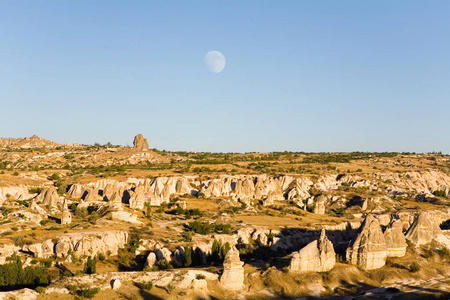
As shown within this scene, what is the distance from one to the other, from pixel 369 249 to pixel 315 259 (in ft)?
21.5

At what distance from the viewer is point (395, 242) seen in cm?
5328

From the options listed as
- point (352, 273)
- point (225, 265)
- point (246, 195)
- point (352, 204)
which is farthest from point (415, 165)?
point (225, 265)

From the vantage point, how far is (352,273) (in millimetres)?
48844

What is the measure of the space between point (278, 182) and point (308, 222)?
2308 centimetres

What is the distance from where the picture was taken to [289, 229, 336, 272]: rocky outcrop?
47.9 metres

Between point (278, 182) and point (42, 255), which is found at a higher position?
point (278, 182)

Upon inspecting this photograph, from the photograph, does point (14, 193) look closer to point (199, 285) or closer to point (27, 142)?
point (199, 285)

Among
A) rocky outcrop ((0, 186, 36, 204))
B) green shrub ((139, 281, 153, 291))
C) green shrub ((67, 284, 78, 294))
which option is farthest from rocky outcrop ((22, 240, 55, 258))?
rocky outcrop ((0, 186, 36, 204))

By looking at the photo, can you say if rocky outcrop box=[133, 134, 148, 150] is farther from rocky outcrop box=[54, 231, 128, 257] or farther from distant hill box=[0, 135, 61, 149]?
rocky outcrop box=[54, 231, 128, 257]

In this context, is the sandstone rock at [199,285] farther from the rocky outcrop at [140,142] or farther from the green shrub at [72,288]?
the rocky outcrop at [140,142]

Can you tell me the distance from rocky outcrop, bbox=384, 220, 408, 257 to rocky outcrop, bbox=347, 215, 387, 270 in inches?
52.2

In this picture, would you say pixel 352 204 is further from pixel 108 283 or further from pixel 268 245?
pixel 108 283

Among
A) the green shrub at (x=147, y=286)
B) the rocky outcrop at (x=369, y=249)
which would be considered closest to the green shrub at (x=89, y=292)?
the green shrub at (x=147, y=286)

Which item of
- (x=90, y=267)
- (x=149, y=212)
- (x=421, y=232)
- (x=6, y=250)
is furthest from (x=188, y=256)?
(x=421, y=232)
